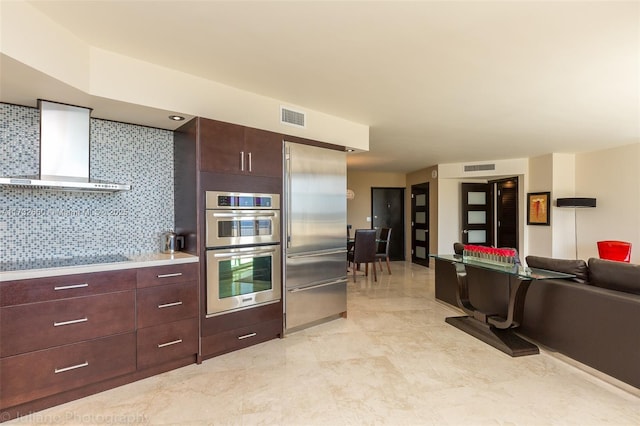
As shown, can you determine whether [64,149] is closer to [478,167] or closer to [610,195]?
[478,167]

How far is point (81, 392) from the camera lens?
7.23ft

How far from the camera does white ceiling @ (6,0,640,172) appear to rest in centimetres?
181

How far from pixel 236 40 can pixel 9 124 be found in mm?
1791

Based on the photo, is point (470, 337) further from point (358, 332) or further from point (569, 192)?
point (569, 192)

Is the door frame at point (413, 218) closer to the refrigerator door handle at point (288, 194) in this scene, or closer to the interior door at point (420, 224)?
the interior door at point (420, 224)

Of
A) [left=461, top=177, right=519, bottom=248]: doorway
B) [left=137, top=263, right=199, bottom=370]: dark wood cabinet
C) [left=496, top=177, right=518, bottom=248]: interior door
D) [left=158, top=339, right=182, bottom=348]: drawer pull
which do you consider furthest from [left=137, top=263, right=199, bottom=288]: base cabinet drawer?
[left=496, top=177, right=518, bottom=248]: interior door

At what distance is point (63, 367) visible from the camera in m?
2.10

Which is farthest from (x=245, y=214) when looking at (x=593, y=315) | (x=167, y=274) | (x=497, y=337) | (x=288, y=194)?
(x=593, y=315)

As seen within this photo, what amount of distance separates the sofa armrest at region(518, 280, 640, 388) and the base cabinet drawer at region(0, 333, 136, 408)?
341 cm

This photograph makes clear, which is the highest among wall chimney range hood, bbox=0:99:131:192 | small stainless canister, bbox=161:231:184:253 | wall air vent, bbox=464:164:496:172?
wall air vent, bbox=464:164:496:172

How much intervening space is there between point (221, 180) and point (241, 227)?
1.49ft

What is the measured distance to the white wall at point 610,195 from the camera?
5.04 m

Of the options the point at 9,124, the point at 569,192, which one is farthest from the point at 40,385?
the point at 569,192

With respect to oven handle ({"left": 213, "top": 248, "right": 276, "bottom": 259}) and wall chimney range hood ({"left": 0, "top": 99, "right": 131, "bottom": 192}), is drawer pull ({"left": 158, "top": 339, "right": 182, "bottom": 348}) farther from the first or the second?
wall chimney range hood ({"left": 0, "top": 99, "right": 131, "bottom": 192})
